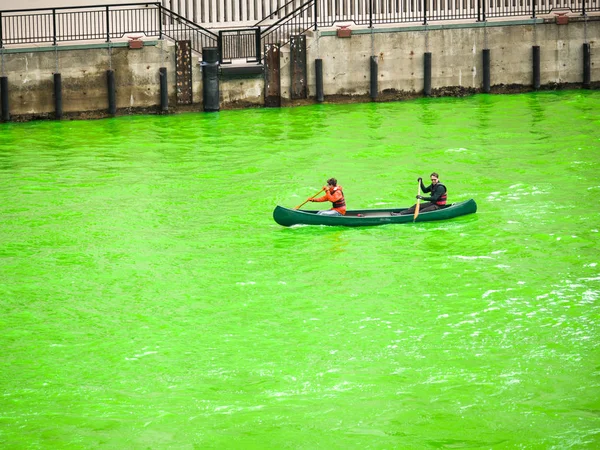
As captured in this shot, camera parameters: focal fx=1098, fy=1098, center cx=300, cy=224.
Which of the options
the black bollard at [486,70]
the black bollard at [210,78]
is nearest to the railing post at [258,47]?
the black bollard at [210,78]

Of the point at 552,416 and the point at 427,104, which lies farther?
the point at 427,104

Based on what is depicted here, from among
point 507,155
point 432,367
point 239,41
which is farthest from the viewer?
point 239,41

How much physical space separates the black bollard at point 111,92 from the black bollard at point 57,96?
1.69 m

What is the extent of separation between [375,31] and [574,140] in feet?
32.8

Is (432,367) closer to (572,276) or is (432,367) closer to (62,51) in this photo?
(572,276)

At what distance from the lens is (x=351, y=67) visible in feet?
137

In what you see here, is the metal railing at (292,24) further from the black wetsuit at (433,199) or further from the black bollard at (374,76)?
the black wetsuit at (433,199)

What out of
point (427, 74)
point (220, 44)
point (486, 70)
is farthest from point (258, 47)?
point (486, 70)

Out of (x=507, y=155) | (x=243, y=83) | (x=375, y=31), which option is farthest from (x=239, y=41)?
(x=507, y=155)

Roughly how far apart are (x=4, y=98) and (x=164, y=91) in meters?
5.67

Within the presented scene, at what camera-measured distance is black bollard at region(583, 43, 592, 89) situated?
4344 centimetres

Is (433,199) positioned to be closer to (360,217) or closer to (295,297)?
(360,217)

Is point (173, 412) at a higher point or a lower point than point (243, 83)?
lower

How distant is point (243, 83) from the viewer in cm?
4134
